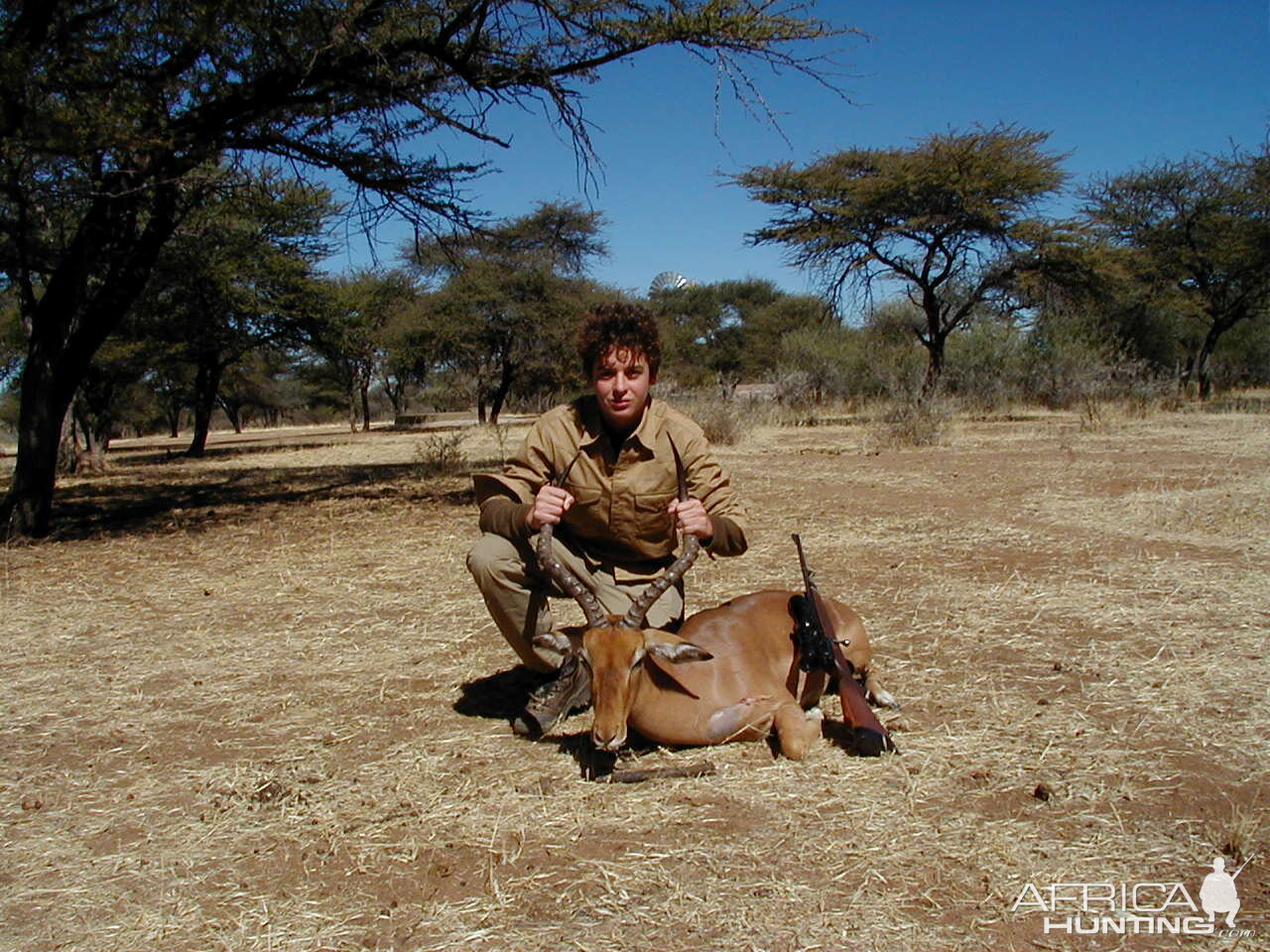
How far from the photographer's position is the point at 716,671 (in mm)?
3992

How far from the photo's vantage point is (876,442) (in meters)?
17.1

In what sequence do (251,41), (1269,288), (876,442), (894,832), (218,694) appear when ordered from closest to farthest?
(894,832)
(218,694)
(251,41)
(876,442)
(1269,288)

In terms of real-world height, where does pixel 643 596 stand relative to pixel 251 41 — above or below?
below

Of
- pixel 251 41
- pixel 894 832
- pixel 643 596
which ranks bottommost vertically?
pixel 894 832

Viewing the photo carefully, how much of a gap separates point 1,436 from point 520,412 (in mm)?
33967

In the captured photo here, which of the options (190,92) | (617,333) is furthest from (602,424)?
(190,92)

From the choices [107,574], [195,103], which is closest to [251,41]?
[195,103]

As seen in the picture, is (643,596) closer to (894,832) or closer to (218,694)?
(894,832)

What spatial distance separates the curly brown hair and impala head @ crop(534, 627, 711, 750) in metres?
1.21

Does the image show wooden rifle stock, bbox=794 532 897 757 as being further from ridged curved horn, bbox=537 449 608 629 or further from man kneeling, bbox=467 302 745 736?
ridged curved horn, bbox=537 449 608 629

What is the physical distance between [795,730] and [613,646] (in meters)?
0.90

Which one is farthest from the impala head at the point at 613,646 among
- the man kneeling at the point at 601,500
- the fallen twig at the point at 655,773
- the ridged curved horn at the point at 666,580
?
the man kneeling at the point at 601,500

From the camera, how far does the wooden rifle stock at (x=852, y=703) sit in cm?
380

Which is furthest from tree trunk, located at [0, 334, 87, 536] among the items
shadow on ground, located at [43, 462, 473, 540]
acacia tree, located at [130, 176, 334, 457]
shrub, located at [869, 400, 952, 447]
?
shrub, located at [869, 400, 952, 447]
